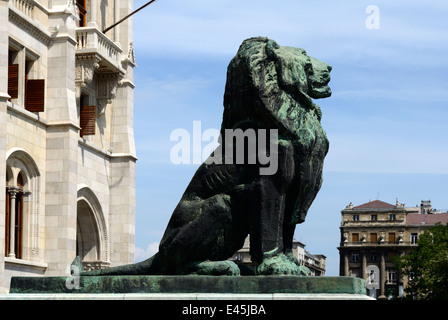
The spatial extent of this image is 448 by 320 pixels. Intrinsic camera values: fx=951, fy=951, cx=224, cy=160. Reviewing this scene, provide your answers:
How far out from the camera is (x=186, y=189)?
9.66 metres

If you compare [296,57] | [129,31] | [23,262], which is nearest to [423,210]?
[129,31]

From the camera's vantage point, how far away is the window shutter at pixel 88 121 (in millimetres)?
34531

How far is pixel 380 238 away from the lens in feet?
423

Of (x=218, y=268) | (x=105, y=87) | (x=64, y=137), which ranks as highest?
(x=105, y=87)

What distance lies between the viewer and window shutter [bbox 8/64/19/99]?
2884 centimetres

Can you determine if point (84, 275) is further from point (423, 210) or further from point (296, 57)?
point (423, 210)

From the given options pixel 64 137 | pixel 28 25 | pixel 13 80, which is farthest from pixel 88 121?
pixel 13 80

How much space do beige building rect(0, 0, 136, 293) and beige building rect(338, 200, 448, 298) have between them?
9311 centimetres

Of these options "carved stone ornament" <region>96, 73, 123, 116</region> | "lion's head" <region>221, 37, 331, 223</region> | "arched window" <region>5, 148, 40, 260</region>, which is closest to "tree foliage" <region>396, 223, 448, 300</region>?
"carved stone ornament" <region>96, 73, 123, 116</region>

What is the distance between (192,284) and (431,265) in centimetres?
5984

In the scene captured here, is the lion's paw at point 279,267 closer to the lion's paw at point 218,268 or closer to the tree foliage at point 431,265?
the lion's paw at point 218,268

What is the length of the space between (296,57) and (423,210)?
136 metres

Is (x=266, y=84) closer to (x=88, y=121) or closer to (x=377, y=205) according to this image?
(x=88, y=121)
